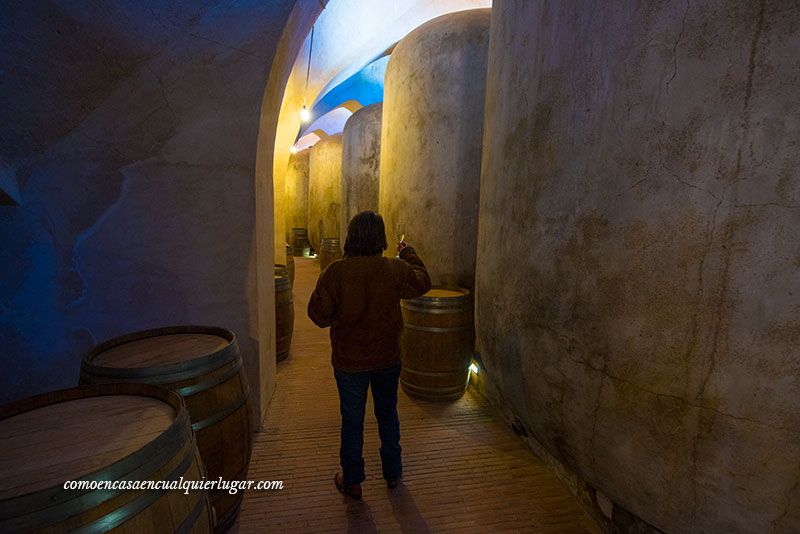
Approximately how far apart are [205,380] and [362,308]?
36.9 inches

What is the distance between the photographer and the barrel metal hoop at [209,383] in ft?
5.70

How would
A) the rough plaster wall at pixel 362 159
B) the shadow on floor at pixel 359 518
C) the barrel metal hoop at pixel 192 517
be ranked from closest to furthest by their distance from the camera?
1. the barrel metal hoop at pixel 192 517
2. the shadow on floor at pixel 359 518
3. the rough plaster wall at pixel 362 159

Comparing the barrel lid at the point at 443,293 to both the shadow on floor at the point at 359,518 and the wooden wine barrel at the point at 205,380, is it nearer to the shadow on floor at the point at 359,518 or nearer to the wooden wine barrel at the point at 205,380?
the shadow on floor at the point at 359,518

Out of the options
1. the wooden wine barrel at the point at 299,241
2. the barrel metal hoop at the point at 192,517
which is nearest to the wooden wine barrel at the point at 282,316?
the barrel metal hoop at the point at 192,517

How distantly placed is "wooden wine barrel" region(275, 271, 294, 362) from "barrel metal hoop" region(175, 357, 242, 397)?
257 cm

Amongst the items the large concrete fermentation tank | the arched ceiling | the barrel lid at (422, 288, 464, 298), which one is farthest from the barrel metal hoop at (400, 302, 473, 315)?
the large concrete fermentation tank

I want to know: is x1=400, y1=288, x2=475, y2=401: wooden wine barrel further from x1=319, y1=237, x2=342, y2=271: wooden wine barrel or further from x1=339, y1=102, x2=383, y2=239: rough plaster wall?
x1=319, y1=237, x2=342, y2=271: wooden wine barrel

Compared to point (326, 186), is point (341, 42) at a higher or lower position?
higher

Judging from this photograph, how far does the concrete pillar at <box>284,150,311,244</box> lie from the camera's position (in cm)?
1622

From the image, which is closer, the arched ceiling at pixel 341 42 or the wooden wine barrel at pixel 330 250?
the arched ceiling at pixel 341 42

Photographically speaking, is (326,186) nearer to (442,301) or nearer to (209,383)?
(442,301)

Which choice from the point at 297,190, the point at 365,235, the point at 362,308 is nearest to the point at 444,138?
the point at 365,235

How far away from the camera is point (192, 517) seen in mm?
1213

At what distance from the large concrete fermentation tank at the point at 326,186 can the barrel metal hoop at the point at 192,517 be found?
11.3 m
